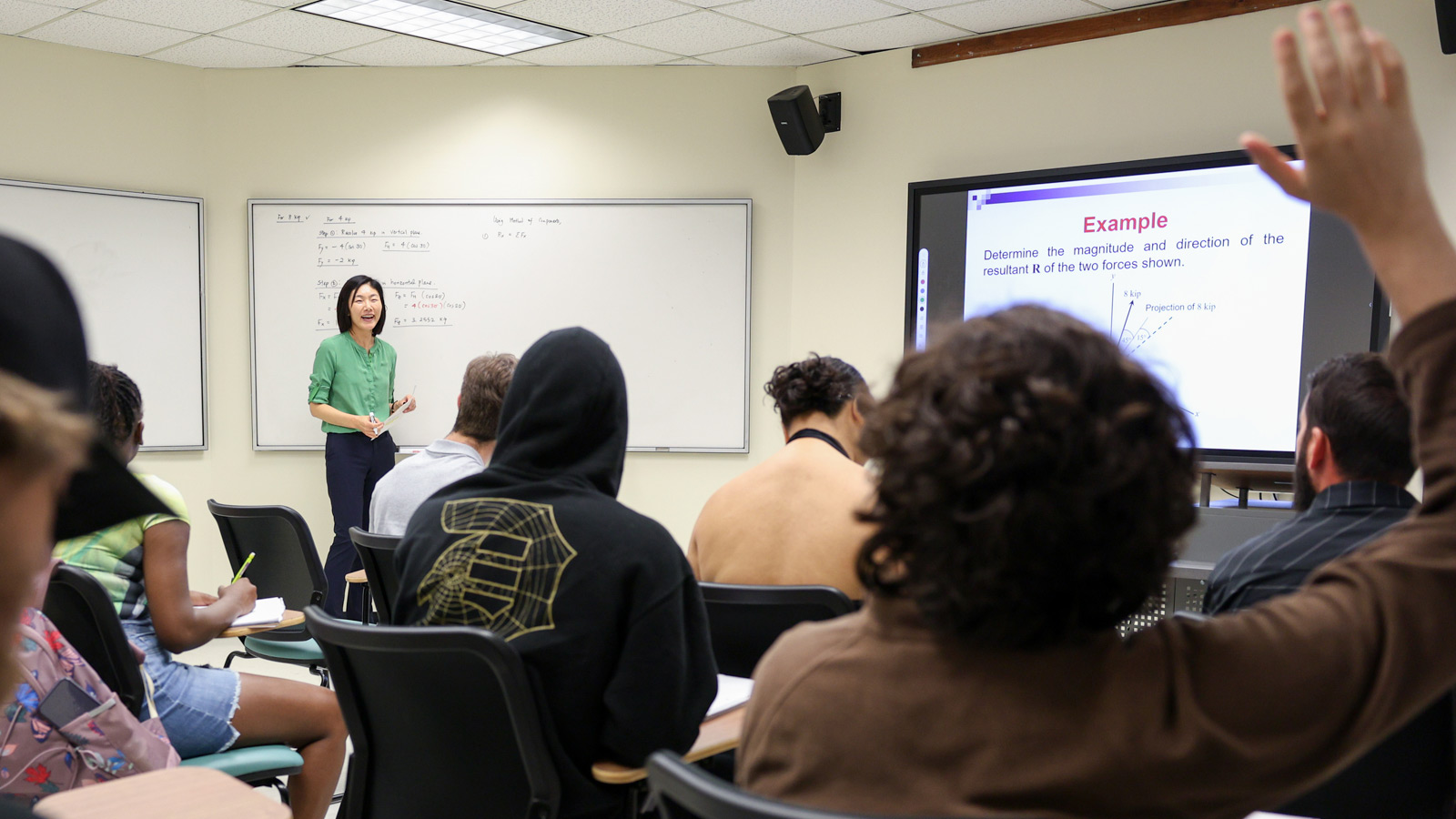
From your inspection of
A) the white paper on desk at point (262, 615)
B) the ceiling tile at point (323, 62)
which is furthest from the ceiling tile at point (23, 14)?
the white paper on desk at point (262, 615)

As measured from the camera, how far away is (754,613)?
2.02 metres

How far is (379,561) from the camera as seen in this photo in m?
2.46

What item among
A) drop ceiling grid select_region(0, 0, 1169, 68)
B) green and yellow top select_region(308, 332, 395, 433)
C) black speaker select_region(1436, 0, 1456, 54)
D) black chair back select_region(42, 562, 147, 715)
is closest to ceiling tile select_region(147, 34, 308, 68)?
drop ceiling grid select_region(0, 0, 1169, 68)

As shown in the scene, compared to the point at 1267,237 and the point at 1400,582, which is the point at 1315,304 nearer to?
the point at 1267,237

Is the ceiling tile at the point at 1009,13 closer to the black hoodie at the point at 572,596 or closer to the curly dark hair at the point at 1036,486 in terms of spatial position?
the black hoodie at the point at 572,596

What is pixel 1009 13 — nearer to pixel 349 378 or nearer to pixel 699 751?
pixel 349 378

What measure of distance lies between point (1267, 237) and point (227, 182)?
479cm

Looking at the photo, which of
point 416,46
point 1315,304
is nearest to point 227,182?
point 416,46

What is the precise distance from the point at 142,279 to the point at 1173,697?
5.48 meters

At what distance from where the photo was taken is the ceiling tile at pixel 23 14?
4348 millimetres

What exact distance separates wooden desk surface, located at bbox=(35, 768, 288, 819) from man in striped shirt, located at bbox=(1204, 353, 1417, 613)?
4.84 feet

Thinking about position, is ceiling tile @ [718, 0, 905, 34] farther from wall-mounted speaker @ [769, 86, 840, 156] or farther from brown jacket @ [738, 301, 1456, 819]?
brown jacket @ [738, 301, 1456, 819]

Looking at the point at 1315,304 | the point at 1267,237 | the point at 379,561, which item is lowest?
the point at 379,561

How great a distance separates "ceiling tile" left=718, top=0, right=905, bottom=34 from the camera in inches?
168
